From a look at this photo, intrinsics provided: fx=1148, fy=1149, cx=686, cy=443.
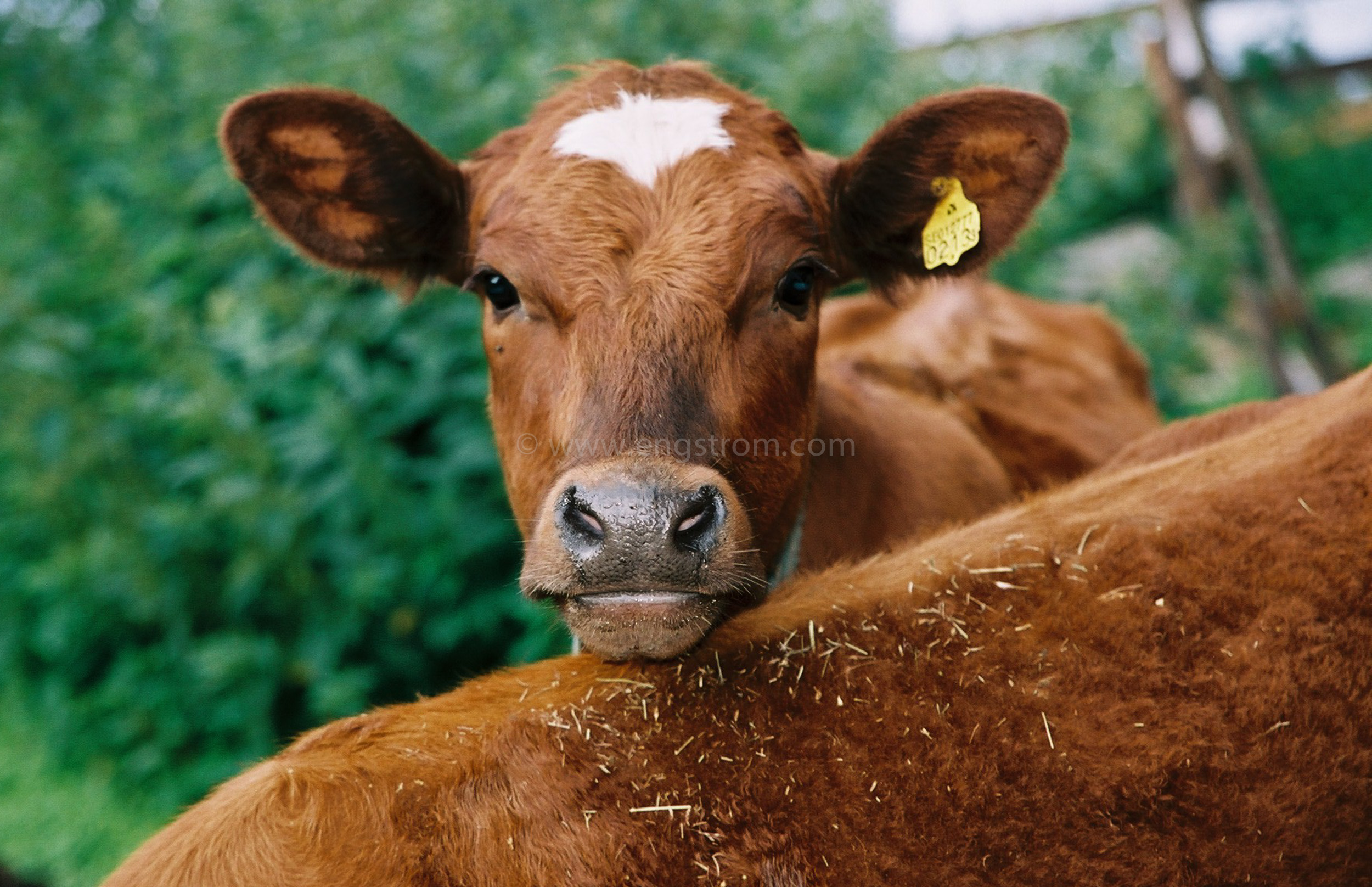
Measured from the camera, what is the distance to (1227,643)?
1.86 m

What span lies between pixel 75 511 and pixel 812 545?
3087 mm

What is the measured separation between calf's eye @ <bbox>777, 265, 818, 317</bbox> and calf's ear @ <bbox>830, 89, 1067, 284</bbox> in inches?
17.2

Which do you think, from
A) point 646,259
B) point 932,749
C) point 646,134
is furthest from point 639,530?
point 646,134

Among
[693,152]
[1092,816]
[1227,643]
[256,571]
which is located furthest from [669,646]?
[256,571]

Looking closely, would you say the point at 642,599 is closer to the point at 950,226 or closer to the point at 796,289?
the point at 796,289

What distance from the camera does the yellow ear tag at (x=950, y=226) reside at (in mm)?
3080

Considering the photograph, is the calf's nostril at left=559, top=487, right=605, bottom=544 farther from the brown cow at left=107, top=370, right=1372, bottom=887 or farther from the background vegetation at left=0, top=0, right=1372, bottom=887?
the background vegetation at left=0, top=0, right=1372, bottom=887

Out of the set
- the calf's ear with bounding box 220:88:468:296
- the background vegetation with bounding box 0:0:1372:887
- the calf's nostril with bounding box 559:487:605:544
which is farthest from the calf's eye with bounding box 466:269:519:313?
the background vegetation with bounding box 0:0:1372:887

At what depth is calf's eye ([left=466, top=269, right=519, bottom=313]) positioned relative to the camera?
2818 millimetres

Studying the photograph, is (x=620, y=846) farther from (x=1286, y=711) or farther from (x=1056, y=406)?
(x=1056, y=406)

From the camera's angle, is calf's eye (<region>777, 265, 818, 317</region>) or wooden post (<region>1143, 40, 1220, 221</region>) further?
wooden post (<region>1143, 40, 1220, 221</region>)

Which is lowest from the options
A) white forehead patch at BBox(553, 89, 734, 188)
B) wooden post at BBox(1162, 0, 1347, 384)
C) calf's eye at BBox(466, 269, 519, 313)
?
wooden post at BBox(1162, 0, 1347, 384)

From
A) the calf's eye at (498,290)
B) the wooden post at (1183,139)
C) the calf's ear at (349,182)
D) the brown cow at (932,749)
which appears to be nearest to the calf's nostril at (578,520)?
the brown cow at (932,749)

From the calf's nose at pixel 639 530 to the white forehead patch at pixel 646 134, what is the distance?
944mm
